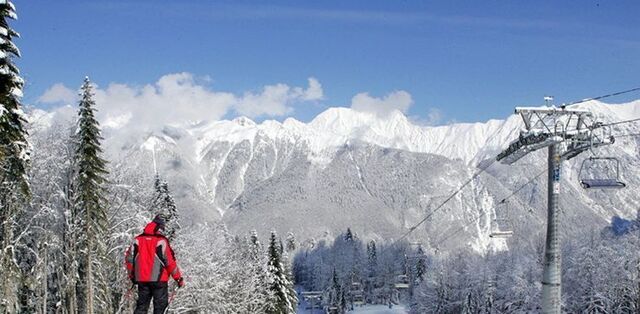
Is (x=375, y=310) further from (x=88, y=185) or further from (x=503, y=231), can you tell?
(x=503, y=231)

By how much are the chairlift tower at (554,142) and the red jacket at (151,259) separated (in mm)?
8209

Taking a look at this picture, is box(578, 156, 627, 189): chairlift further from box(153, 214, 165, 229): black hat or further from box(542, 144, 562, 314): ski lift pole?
box(153, 214, 165, 229): black hat

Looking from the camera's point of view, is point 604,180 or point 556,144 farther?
point 604,180

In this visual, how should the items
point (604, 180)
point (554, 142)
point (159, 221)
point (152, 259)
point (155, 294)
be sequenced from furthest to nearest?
1. point (604, 180)
2. point (554, 142)
3. point (155, 294)
4. point (159, 221)
5. point (152, 259)

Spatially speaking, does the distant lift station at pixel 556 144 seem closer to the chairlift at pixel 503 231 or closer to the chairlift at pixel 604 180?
the chairlift at pixel 604 180

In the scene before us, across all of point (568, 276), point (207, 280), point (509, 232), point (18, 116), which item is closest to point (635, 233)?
point (568, 276)

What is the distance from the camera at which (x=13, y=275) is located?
25062 mm

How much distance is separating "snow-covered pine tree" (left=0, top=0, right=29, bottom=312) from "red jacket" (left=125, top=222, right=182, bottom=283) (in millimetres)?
9032

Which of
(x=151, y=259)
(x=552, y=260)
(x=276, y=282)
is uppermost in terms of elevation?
(x=151, y=259)

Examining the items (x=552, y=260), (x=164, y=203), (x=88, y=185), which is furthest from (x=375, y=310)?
(x=552, y=260)

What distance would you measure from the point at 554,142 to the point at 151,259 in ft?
30.9

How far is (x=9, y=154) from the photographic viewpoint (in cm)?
2070

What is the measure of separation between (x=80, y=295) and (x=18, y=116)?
1655 centimetres

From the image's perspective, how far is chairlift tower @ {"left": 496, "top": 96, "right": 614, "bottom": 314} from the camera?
541 inches
